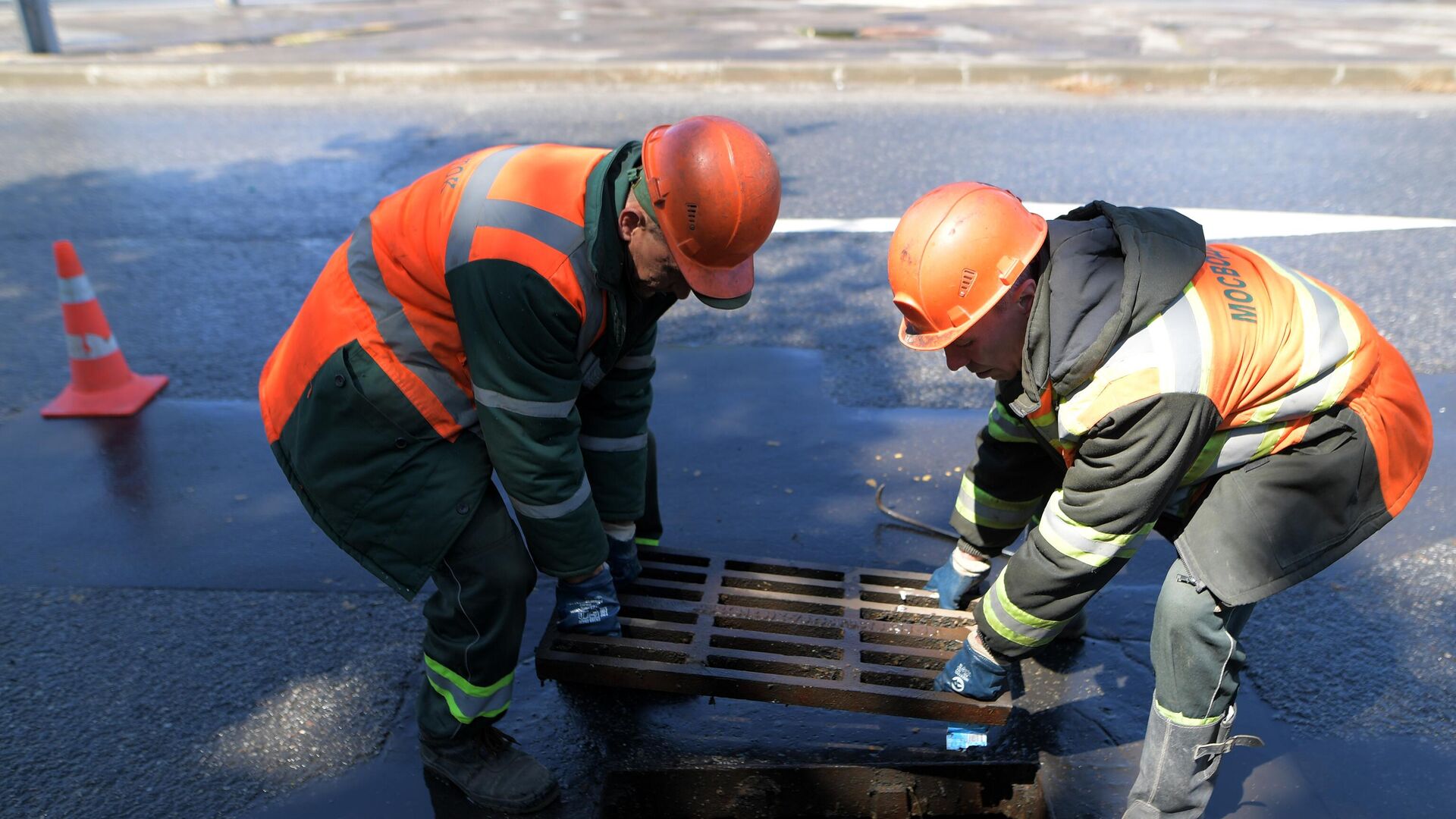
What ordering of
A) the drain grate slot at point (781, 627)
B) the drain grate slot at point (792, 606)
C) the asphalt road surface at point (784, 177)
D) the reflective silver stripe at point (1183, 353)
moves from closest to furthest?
1. the reflective silver stripe at point (1183, 353)
2. the drain grate slot at point (781, 627)
3. the drain grate slot at point (792, 606)
4. the asphalt road surface at point (784, 177)

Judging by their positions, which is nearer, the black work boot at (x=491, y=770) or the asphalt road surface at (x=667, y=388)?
the black work boot at (x=491, y=770)

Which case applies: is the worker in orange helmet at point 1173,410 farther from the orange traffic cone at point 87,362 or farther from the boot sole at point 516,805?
the orange traffic cone at point 87,362

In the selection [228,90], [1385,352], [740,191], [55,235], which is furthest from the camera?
[228,90]

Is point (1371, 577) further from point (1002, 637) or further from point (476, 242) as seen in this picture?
point (476, 242)

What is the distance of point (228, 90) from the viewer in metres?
9.76

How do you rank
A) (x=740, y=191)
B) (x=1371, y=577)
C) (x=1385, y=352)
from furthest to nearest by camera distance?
(x=1371, y=577), (x=1385, y=352), (x=740, y=191)

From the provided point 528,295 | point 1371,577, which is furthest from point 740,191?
point 1371,577

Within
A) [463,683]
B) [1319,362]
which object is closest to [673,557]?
[463,683]

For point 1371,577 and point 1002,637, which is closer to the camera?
point 1002,637

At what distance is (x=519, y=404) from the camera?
225cm

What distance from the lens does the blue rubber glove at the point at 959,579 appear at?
2980 millimetres

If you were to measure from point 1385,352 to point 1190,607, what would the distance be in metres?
0.73

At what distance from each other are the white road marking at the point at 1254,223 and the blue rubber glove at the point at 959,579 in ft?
10.5

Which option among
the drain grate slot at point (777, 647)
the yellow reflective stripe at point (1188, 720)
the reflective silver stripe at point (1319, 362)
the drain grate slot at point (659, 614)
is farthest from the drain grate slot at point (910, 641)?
the reflective silver stripe at point (1319, 362)
